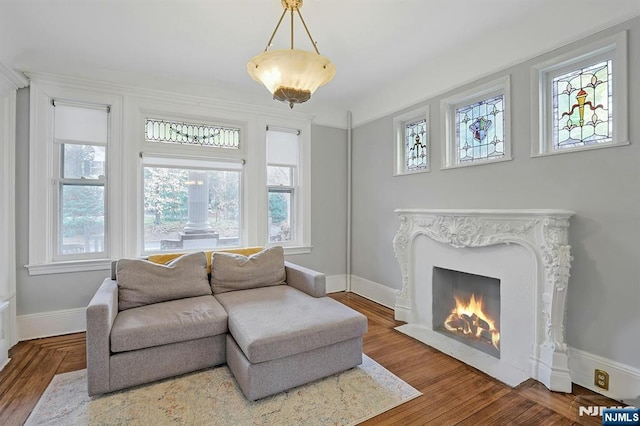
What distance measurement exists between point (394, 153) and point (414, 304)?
1860 millimetres

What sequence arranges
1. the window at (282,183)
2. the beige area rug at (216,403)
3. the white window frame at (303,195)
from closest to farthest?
the beige area rug at (216,403) < the window at (282,183) < the white window frame at (303,195)

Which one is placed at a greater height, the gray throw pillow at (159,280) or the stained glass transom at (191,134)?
the stained glass transom at (191,134)

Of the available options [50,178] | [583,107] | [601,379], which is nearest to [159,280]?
[50,178]

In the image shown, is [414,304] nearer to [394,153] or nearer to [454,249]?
[454,249]

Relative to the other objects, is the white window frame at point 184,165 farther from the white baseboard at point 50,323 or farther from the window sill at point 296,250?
the white baseboard at point 50,323

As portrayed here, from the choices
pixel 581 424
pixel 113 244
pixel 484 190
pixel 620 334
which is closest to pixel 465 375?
pixel 581 424

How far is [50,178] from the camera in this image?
3.15 metres

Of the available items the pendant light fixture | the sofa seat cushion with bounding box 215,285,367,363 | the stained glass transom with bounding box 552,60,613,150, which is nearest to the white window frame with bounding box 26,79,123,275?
the sofa seat cushion with bounding box 215,285,367,363

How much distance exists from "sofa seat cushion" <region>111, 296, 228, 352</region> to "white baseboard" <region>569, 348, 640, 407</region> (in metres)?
2.65

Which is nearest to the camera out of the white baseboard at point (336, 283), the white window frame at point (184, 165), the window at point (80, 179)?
the window at point (80, 179)

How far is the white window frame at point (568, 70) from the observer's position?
205cm

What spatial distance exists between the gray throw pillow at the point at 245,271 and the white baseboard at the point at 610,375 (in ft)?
8.40

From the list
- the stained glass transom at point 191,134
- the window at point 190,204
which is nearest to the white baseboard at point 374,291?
the window at point 190,204

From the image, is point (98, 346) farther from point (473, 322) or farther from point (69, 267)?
point (473, 322)
